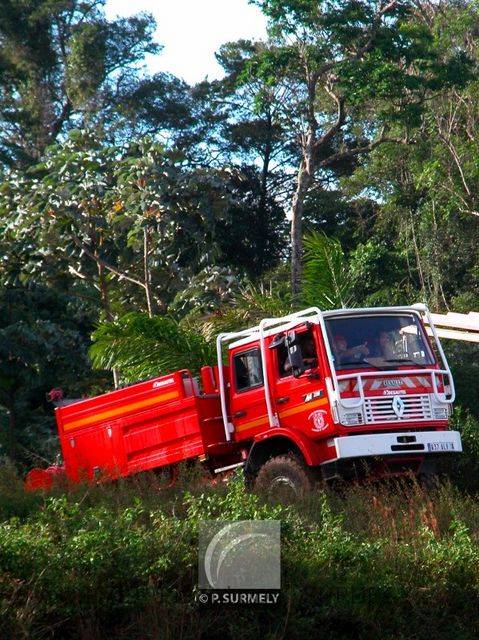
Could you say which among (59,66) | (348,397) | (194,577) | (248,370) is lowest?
(194,577)

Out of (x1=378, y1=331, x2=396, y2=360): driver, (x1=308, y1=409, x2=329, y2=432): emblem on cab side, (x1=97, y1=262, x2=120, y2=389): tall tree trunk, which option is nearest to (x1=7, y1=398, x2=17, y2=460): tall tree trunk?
(x1=97, y1=262, x2=120, y2=389): tall tree trunk

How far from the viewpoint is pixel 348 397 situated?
12578mm

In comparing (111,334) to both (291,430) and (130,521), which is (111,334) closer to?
(291,430)

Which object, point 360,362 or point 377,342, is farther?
point 377,342

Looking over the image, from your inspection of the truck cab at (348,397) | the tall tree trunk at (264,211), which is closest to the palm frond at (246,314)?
the truck cab at (348,397)

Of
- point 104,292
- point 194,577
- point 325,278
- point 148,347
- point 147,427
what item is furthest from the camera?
point 104,292

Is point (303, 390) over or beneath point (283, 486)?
over

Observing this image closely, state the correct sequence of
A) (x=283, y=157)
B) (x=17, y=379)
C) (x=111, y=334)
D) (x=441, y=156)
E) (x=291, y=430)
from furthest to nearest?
(x=283, y=157), (x=441, y=156), (x=17, y=379), (x=111, y=334), (x=291, y=430)

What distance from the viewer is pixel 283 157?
41.4m

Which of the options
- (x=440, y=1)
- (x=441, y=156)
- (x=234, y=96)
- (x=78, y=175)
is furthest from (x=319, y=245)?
(x=234, y=96)

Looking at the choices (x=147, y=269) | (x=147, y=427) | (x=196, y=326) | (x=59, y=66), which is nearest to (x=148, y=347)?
(x=196, y=326)

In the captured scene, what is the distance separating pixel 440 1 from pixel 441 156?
275 inches

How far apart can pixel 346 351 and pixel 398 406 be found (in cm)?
84

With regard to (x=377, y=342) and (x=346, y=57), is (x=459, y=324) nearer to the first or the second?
(x=377, y=342)
